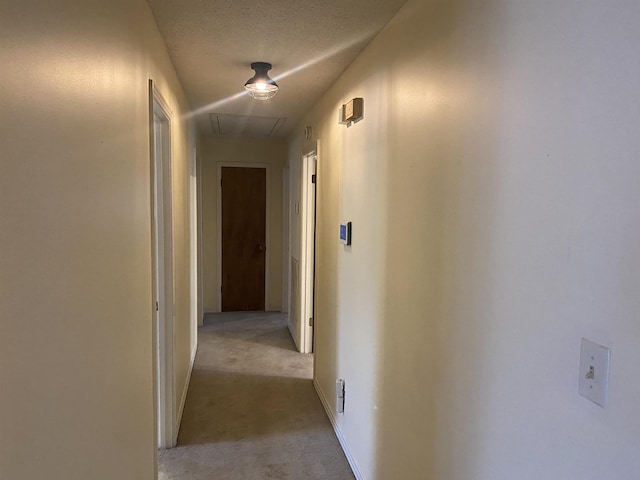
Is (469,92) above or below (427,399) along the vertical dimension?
above

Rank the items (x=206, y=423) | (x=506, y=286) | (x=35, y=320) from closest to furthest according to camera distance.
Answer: (x=35, y=320)
(x=506, y=286)
(x=206, y=423)

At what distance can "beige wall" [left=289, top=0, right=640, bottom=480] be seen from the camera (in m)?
0.84

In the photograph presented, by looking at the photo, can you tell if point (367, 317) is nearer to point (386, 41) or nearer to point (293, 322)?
point (386, 41)

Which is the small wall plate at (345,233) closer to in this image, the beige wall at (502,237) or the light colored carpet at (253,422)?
the beige wall at (502,237)

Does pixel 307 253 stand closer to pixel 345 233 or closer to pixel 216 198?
pixel 345 233

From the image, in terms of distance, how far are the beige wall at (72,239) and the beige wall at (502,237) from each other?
1.02 m

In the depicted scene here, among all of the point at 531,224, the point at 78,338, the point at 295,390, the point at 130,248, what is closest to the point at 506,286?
the point at 531,224

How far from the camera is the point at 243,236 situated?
5.83 metres

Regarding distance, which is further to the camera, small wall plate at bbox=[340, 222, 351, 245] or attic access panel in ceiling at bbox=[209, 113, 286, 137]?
attic access panel in ceiling at bbox=[209, 113, 286, 137]

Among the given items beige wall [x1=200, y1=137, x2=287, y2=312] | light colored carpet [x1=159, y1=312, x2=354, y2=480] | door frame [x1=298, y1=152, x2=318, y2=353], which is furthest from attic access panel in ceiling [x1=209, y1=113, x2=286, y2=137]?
light colored carpet [x1=159, y1=312, x2=354, y2=480]

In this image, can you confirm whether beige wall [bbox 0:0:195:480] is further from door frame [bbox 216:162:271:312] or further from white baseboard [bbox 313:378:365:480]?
door frame [bbox 216:162:271:312]

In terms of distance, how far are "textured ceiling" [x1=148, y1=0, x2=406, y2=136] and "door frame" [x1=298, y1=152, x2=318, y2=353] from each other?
38.3 inches

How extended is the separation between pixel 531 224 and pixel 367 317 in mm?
1352

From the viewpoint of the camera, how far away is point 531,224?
41.5 inches
